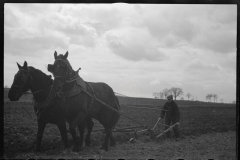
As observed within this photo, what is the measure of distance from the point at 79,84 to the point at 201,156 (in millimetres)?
4146

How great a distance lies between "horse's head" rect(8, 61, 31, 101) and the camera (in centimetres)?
484

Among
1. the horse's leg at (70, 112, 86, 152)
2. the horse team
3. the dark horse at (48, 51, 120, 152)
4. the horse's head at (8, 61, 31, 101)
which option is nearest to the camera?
the horse's head at (8, 61, 31, 101)

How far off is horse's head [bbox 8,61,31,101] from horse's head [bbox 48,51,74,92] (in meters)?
0.57

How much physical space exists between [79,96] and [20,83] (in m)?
1.55

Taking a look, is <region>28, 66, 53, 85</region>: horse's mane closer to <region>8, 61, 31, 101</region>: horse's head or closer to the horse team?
the horse team

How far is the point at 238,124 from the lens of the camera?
195 inches

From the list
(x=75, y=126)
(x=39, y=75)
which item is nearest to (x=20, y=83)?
(x=39, y=75)

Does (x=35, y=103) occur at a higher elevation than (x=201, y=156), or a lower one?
higher

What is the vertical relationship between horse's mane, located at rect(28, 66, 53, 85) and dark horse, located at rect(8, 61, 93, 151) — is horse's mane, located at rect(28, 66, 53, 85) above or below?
above

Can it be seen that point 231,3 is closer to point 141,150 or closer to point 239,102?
Result: point 239,102

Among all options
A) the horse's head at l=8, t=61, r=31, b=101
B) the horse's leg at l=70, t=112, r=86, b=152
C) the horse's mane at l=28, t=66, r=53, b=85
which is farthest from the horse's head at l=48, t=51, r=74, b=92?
the horse's leg at l=70, t=112, r=86, b=152

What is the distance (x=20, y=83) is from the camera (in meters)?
4.95

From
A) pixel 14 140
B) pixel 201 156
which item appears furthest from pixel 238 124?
pixel 14 140

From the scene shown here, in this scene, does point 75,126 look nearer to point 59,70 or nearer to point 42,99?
point 42,99
